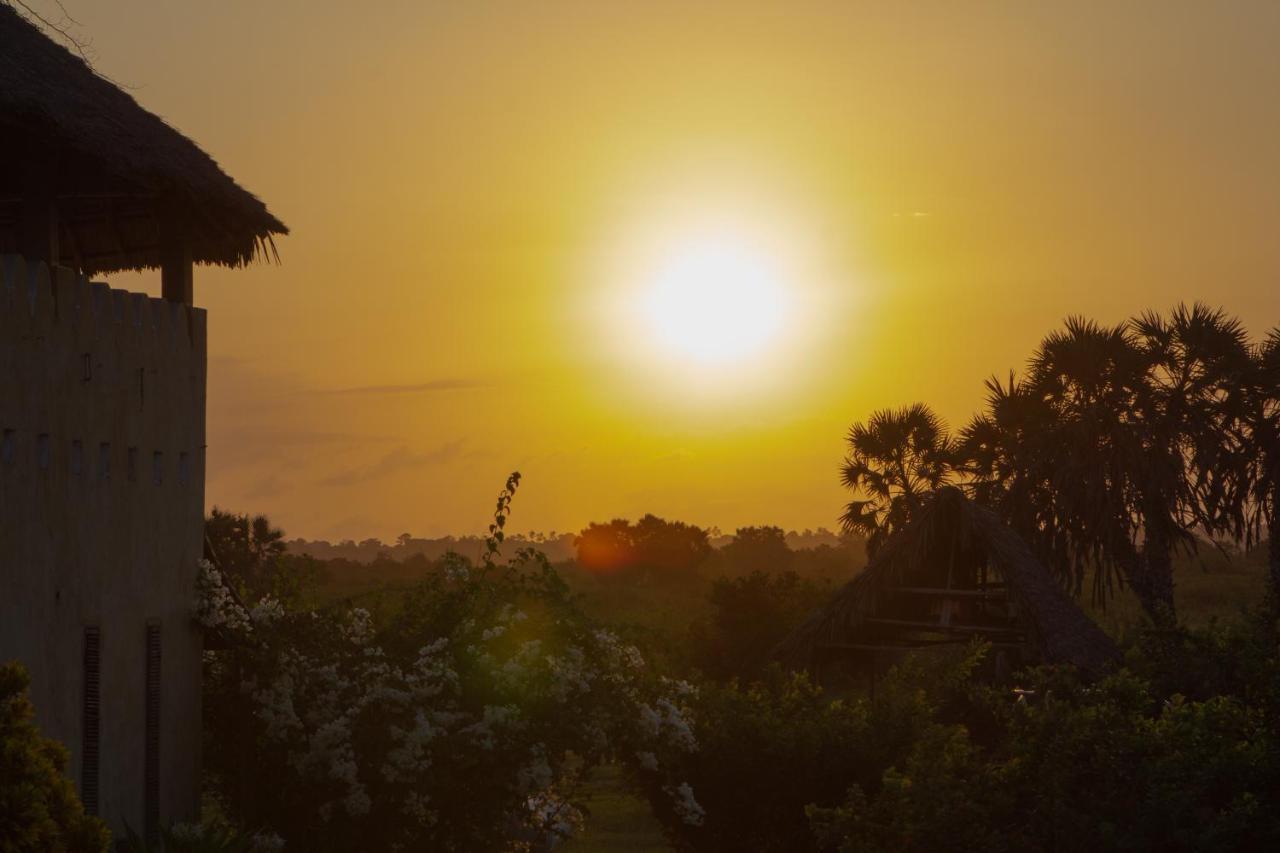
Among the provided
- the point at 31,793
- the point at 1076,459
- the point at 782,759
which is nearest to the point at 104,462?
the point at 31,793

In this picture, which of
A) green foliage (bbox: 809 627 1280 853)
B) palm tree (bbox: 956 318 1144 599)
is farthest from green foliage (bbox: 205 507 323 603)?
green foliage (bbox: 809 627 1280 853)

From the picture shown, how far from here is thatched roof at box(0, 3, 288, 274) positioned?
15.9m

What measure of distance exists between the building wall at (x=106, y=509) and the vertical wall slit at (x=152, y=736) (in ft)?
0.28

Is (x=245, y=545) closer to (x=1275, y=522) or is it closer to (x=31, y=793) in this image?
(x=1275, y=522)

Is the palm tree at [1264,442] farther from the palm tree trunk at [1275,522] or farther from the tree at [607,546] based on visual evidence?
the tree at [607,546]

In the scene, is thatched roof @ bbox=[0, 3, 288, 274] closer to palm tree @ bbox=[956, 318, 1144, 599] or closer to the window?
the window

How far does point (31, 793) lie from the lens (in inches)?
457

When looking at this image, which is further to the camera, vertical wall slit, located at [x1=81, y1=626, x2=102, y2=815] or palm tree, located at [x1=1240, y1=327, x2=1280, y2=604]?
palm tree, located at [x1=1240, y1=327, x2=1280, y2=604]

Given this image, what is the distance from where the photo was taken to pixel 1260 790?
16984mm

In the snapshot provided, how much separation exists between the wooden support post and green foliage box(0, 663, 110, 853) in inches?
250

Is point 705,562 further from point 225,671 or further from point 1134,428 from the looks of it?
point 225,671

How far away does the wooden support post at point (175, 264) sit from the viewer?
17938 millimetres

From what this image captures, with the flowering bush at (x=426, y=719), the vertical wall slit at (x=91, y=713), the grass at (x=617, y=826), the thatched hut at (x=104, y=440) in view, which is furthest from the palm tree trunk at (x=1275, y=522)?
the vertical wall slit at (x=91, y=713)

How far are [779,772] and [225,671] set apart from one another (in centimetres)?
653
